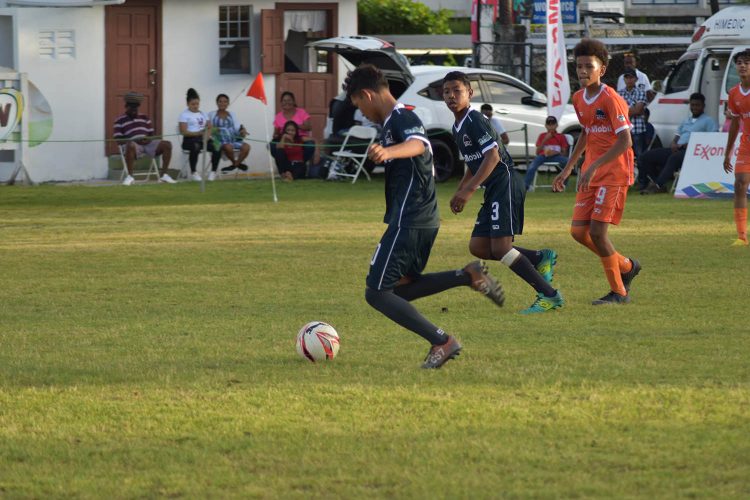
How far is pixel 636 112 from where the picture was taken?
23125 mm

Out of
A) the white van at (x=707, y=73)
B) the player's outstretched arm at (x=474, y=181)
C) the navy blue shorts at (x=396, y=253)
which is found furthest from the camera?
the white van at (x=707, y=73)

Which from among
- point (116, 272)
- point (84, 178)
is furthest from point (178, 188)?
point (116, 272)

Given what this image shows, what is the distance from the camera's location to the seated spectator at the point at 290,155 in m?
24.7

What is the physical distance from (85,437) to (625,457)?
240 cm

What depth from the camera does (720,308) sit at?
10359 millimetres

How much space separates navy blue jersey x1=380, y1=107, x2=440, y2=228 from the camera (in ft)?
25.1

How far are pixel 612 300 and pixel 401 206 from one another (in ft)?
10.9

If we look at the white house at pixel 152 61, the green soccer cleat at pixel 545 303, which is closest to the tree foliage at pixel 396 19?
the white house at pixel 152 61

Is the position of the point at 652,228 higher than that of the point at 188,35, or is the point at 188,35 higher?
the point at 188,35

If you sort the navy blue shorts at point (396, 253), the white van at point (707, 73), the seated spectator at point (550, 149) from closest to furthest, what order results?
the navy blue shorts at point (396, 253) < the seated spectator at point (550, 149) < the white van at point (707, 73)

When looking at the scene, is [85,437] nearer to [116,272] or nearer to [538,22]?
[116,272]

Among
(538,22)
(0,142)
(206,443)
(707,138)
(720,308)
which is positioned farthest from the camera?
(538,22)

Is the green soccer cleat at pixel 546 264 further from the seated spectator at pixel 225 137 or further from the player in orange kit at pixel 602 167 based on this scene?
the seated spectator at pixel 225 137

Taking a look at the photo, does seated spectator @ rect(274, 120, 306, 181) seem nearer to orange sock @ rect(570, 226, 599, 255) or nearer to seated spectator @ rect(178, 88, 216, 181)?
seated spectator @ rect(178, 88, 216, 181)
